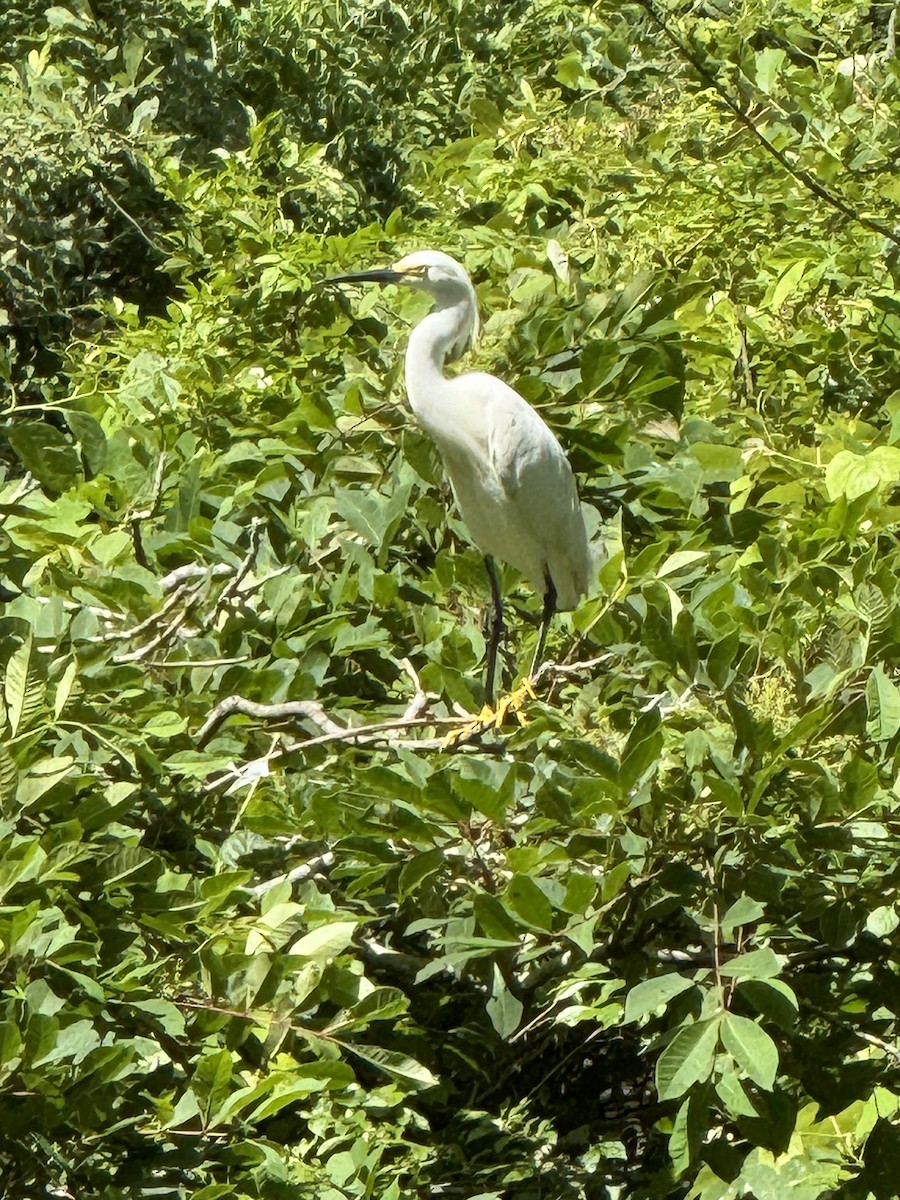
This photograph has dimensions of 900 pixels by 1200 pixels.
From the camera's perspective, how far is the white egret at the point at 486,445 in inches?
128

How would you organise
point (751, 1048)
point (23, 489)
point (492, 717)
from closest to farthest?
point (751, 1048), point (492, 717), point (23, 489)

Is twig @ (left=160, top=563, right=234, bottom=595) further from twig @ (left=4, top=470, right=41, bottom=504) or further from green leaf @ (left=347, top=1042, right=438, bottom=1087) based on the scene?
green leaf @ (left=347, top=1042, right=438, bottom=1087)

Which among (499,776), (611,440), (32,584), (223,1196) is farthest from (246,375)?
(223,1196)

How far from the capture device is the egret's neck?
3240 millimetres

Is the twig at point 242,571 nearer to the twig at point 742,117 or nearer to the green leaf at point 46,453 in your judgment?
the green leaf at point 46,453

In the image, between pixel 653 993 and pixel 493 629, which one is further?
pixel 493 629

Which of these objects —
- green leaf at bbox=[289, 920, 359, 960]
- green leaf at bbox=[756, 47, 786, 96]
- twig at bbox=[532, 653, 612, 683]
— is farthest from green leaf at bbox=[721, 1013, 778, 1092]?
green leaf at bbox=[756, 47, 786, 96]

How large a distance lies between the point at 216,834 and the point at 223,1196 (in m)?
0.63

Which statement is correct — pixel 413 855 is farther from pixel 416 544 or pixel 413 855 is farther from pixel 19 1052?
pixel 416 544

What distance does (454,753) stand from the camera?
259 centimetres

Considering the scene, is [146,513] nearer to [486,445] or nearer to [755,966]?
[486,445]

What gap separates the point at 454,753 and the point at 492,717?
0.11 metres

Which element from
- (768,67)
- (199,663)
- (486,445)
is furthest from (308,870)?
(768,67)

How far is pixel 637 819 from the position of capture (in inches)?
89.1
